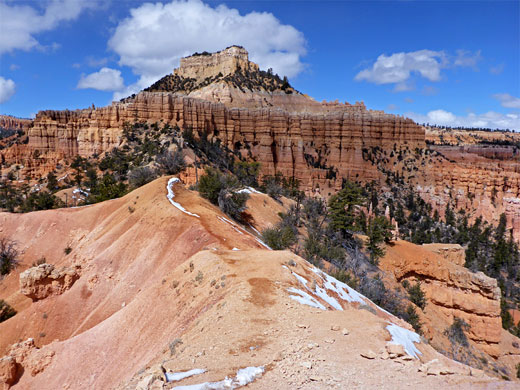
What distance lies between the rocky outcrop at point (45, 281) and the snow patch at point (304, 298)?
46.3ft

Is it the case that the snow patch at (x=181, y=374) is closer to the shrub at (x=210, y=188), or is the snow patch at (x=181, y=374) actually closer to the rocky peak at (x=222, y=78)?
the shrub at (x=210, y=188)

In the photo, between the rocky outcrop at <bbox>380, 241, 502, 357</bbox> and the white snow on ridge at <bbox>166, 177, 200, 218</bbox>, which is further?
the rocky outcrop at <bbox>380, 241, 502, 357</bbox>

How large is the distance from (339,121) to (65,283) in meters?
70.5

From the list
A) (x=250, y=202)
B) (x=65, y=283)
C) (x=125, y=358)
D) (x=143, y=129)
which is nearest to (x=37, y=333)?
(x=65, y=283)

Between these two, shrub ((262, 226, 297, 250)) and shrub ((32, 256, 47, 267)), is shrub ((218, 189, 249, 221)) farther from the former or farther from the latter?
shrub ((32, 256, 47, 267))

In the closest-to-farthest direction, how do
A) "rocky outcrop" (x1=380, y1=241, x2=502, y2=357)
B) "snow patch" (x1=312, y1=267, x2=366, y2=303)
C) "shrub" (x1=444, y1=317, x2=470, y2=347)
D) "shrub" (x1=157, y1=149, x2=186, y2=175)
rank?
1. "snow patch" (x1=312, y1=267, x2=366, y2=303)
2. "shrub" (x1=444, y1=317, x2=470, y2=347)
3. "rocky outcrop" (x1=380, y1=241, x2=502, y2=357)
4. "shrub" (x1=157, y1=149, x2=186, y2=175)

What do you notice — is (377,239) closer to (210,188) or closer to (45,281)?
(210,188)

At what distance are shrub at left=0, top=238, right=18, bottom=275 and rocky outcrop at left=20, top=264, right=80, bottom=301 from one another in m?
6.42

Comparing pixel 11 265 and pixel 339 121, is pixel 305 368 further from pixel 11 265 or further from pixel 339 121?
pixel 339 121

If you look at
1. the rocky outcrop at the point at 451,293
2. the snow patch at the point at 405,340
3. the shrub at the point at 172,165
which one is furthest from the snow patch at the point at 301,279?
the shrub at the point at 172,165

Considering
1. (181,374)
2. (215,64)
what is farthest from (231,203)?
(215,64)

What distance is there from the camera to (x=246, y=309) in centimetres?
865

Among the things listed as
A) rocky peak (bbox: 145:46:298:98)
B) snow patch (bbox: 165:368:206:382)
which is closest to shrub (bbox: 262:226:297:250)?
snow patch (bbox: 165:368:206:382)

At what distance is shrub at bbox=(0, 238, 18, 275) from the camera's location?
Result: 22.1 m
